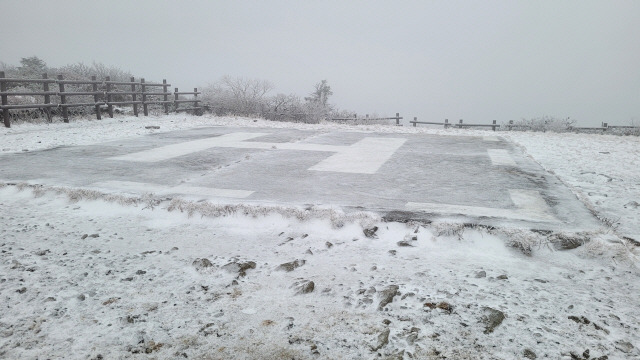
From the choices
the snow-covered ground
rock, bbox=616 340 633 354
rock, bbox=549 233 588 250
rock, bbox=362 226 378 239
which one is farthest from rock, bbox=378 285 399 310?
rock, bbox=549 233 588 250

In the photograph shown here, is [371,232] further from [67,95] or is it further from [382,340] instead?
[67,95]

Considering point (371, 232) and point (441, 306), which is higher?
point (371, 232)

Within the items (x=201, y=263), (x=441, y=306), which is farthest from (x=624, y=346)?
(x=201, y=263)

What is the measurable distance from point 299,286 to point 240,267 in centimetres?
49

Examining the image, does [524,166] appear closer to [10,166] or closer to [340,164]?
[340,164]

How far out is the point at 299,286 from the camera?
7.97ft

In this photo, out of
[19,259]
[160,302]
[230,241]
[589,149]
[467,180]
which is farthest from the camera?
[589,149]

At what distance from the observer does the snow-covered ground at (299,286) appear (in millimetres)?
1887

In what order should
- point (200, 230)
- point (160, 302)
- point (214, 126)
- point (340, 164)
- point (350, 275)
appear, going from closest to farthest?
point (160, 302), point (350, 275), point (200, 230), point (340, 164), point (214, 126)

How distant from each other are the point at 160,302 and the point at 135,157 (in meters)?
5.04

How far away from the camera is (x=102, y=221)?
354 cm

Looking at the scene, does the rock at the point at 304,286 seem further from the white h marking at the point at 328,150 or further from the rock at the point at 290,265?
the white h marking at the point at 328,150

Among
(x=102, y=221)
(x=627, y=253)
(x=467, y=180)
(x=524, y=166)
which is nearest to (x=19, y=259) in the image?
(x=102, y=221)

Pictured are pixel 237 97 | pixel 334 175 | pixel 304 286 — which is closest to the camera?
pixel 304 286
